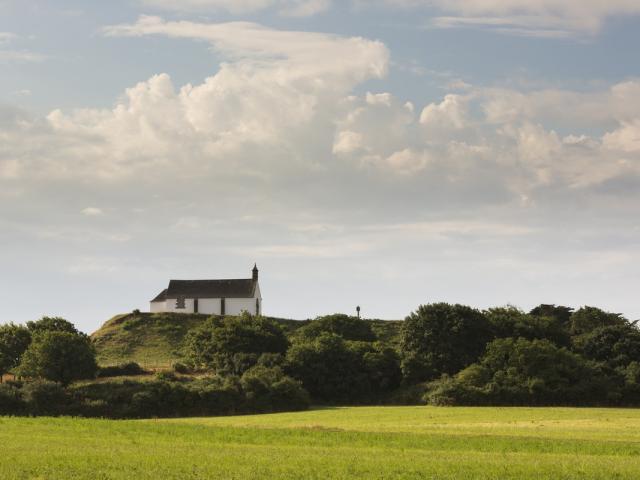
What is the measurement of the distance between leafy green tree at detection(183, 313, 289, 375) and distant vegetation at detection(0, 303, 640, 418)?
0.13 m

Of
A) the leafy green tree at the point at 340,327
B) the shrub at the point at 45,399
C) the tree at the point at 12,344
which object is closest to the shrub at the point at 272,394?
the shrub at the point at 45,399

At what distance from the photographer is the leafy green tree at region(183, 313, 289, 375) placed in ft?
300

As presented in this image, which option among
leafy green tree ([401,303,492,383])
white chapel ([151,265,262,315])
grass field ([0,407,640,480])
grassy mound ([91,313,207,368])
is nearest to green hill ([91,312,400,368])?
grassy mound ([91,313,207,368])

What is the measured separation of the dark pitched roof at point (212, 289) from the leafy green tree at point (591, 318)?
52936 millimetres

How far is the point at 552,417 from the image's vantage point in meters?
64.4

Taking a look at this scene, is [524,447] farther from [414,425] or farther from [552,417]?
[552,417]

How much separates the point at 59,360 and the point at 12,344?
1740 centimetres

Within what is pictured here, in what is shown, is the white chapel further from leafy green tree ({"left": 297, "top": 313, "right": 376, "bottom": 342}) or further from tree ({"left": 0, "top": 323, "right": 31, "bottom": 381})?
tree ({"left": 0, "top": 323, "right": 31, "bottom": 381})

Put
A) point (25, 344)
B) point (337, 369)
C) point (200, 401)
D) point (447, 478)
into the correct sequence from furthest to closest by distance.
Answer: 1. point (25, 344)
2. point (337, 369)
3. point (200, 401)
4. point (447, 478)

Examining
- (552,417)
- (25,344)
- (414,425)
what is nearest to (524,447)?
(414,425)

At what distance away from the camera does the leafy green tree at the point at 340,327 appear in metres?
109

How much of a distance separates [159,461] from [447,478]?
36.3 ft

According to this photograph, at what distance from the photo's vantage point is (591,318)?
117 m

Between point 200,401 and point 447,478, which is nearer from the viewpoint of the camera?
point 447,478
